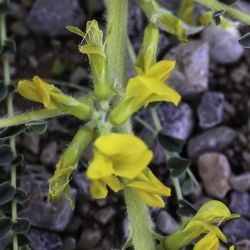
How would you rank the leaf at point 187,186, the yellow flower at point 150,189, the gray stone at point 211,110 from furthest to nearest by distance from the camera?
1. the gray stone at point 211,110
2. the leaf at point 187,186
3. the yellow flower at point 150,189

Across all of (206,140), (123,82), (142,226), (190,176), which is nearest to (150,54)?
(123,82)

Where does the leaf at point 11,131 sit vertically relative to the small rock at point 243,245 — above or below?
above

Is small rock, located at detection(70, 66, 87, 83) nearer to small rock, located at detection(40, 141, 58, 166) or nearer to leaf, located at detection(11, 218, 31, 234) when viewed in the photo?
small rock, located at detection(40, 141, 58, 166)

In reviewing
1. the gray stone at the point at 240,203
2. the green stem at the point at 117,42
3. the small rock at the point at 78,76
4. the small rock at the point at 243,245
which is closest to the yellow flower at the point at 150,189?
the green stem at the point at 117,42

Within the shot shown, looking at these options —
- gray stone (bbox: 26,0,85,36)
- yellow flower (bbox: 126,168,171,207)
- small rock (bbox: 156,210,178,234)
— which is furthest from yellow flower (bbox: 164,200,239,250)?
gray stone (bbox: 26,0,85,36)

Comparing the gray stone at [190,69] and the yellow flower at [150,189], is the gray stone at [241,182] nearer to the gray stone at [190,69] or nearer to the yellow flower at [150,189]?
the gray stone at [190,69]

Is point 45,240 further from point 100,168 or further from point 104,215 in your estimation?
point 100,168

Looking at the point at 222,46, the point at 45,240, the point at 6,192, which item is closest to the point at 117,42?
the point at 6,192
